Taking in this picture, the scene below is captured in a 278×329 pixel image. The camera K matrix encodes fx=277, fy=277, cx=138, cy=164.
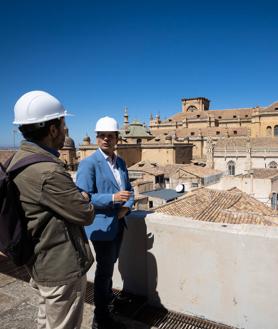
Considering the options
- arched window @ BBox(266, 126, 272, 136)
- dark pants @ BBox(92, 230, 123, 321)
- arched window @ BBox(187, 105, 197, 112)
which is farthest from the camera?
arched window @ BBox(187, 105, 197, 112)

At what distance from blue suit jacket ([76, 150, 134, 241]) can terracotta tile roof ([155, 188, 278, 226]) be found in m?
8.49

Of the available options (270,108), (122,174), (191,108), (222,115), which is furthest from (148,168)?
(191,108)

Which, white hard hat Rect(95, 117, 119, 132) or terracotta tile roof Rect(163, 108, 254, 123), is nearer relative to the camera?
white hard hat Rect(95, 117, 119, 132)

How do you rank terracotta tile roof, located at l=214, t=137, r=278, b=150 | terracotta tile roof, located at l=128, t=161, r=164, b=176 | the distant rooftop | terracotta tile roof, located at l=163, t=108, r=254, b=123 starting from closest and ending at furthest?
the distant rooftop
terracotta tile roof, located at l=128, t=161, r=164, b=176
terracotta tile roof, located at l=214, t=137, r=278, b=150
terracotta tile roof, located at l=163, t=108, r=254, b=123

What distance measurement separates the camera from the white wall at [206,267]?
2.25m

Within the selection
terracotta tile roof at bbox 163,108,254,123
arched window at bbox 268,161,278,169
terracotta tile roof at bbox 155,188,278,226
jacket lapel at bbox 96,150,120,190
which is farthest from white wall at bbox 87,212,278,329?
terracotta tile roof at bbox 163,108,254,123

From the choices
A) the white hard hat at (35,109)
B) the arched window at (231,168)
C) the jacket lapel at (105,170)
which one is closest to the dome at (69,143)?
the arched window at (231,168)

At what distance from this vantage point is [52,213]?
158cm

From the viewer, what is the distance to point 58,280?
5.32 ft

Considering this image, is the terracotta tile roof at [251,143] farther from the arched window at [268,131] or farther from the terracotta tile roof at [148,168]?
the terracotta tile roof at [148,168]

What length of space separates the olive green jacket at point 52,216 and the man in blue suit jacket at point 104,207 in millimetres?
609

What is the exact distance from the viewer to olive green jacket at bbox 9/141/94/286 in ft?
4.96

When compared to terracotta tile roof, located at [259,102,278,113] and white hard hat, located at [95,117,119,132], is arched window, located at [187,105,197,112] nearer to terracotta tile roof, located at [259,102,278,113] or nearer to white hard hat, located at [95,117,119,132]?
terracotta tile roof, located at [259,102,278,113]

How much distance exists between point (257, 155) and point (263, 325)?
3411 cm
